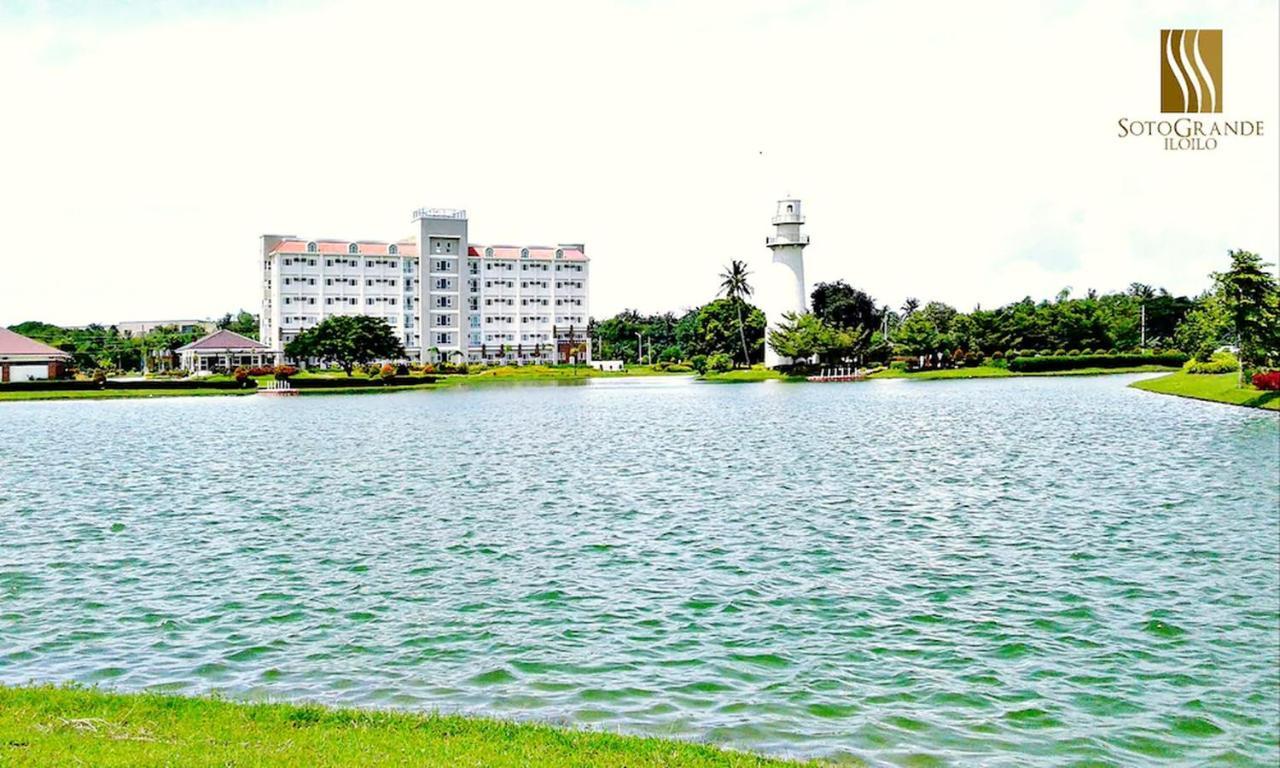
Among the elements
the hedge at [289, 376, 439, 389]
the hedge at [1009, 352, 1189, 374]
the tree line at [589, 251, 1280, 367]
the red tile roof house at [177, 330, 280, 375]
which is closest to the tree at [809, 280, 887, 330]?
the tree line at [589, 251, 1280, 367]

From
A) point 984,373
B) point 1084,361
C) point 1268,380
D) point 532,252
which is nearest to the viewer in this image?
point 1268,380

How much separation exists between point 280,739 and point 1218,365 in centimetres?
7522

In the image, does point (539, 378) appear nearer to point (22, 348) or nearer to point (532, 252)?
point (532, 252)

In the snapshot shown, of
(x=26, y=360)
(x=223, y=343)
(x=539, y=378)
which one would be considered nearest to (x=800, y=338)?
(x=539, y=378)

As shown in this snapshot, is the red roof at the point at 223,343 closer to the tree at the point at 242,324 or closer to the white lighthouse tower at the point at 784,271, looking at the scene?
the tree at the point at 242,324

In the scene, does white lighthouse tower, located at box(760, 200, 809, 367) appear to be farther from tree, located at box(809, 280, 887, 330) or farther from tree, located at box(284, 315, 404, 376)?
tree, located at box(284, 315, 404, 376)

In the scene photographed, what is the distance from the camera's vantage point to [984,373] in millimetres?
101188

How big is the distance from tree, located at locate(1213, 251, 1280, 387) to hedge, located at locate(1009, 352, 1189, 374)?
4554cm

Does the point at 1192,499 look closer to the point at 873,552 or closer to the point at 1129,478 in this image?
the point at 1129,478

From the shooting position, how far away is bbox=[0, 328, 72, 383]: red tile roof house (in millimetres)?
97688

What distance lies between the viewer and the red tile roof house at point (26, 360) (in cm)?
9769

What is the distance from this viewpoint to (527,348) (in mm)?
144875

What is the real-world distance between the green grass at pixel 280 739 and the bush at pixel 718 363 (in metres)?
100

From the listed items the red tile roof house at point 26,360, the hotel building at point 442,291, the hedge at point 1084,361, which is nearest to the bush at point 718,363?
the hedge at point 1084,361
